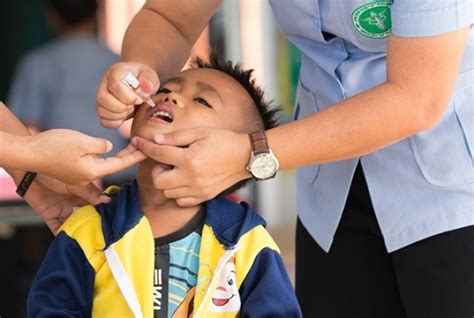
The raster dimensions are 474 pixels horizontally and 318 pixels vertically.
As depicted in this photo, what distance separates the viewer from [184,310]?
2.41 m

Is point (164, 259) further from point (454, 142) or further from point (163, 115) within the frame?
point (454, 142)

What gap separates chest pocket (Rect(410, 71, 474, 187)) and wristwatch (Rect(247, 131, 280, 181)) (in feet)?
1.34

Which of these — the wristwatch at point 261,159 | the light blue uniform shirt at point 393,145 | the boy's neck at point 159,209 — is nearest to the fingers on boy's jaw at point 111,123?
the boy's neck at point 159,209

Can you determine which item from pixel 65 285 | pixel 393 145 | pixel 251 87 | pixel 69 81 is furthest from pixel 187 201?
pixel 69 81

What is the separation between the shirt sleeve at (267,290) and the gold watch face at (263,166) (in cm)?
19

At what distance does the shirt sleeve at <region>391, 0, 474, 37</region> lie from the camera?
7.46 feet

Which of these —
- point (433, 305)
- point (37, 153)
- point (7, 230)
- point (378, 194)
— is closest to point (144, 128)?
point (37, 153)

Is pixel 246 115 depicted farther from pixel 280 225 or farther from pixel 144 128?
pixel 280 225

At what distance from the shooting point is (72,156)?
7.77ft

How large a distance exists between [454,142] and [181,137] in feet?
2.06

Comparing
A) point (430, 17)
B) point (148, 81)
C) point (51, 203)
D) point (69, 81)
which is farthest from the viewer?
point (69, 81)

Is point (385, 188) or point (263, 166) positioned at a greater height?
point (263, 166)

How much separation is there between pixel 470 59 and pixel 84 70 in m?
3.31

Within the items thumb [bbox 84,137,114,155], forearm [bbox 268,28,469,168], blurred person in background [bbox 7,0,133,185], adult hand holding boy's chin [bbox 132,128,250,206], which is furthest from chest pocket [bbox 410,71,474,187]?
blurred person in background [bbox 7,0,133,185]
